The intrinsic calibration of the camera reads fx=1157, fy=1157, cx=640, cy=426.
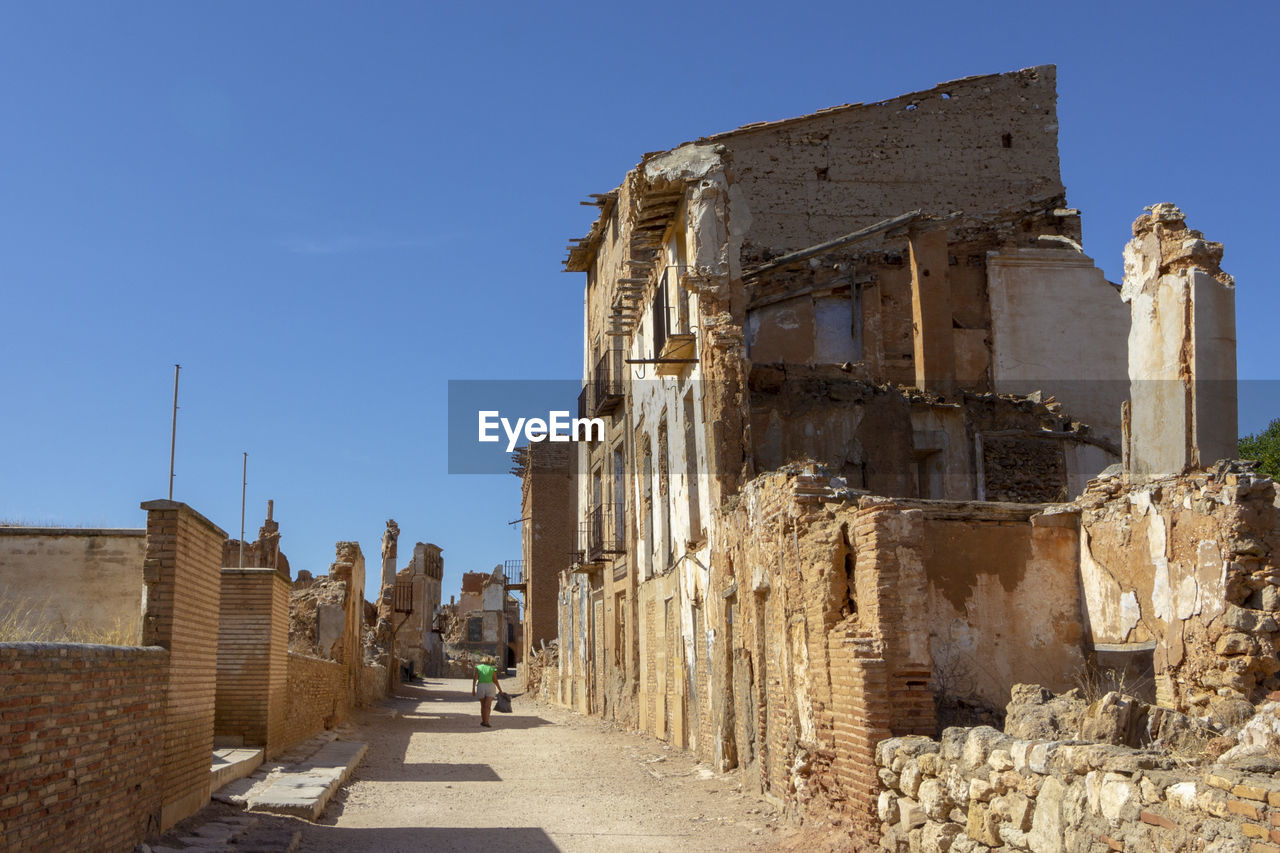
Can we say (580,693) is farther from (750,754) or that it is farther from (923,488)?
(750,754)

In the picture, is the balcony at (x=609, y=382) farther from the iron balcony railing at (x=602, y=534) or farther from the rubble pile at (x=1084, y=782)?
the rubble pile at (x=1084, y=782)

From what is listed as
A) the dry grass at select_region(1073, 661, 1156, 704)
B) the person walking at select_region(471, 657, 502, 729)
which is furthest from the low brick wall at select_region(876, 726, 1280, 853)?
the person walking at select_region(471, 657, 502, 729)

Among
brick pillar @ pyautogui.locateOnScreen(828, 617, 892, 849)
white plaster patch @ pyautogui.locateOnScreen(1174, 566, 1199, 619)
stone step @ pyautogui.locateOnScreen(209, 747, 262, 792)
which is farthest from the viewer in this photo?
stone step @ pyautogui.locateOnScreen(209, 747, 262, 792)

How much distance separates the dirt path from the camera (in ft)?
32.4

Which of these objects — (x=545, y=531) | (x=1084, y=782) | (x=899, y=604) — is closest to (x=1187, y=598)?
(x=899, y=604)

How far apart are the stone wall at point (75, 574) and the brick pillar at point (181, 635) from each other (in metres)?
1.24

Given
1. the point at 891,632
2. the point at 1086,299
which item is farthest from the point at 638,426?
the point at 891,632

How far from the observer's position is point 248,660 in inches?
540

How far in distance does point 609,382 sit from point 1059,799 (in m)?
19.2

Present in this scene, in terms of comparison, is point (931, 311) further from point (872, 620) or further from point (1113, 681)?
point (872, 620)

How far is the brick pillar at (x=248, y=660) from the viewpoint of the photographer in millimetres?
13625

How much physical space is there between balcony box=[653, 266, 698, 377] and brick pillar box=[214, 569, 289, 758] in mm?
6525

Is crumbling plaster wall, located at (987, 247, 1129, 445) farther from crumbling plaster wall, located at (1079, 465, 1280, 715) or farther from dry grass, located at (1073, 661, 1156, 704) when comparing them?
dry grass, located at (1073, 661, 1156, 704)

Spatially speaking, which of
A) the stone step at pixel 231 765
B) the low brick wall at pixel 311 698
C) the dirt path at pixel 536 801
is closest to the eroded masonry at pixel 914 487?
the dirt path at pixel 536 801
